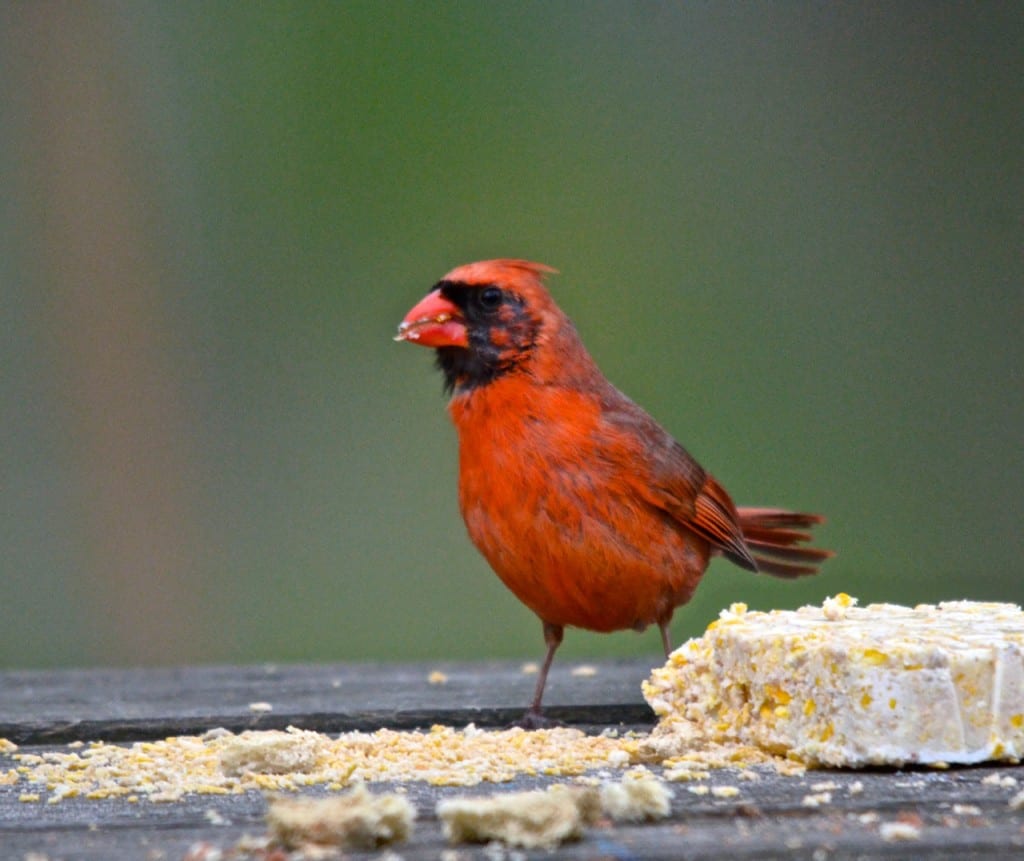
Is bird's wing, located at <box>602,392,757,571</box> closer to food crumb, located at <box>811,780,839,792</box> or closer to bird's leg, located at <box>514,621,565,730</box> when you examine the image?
bird's leg, located at <box>514,621,565,730</box>

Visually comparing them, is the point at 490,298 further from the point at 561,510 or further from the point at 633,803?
the point at 633,803

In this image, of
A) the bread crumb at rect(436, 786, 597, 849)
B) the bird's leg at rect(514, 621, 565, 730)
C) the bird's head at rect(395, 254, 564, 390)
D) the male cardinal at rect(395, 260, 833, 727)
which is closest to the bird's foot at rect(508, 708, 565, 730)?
the bird's leg at rect(514, 621, 565, 730)

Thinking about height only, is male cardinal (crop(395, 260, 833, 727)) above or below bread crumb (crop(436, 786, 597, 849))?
above

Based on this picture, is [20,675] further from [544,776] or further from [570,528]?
[544,776]

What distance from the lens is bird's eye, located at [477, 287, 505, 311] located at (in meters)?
3.78

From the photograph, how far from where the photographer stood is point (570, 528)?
3543mm

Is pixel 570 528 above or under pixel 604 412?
under

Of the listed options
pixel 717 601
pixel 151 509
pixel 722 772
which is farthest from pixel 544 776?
pixel 151 509

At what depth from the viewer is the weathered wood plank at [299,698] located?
10.3 ft

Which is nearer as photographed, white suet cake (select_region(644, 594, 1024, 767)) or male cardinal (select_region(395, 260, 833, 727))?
white suet cake (select_region(644, 594, 1024, 767))

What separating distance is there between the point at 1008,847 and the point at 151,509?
4310mm

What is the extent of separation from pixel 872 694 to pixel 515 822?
0.79m

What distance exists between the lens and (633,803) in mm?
1975

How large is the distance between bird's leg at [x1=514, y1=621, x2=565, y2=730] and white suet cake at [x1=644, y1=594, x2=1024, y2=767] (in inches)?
19.2
